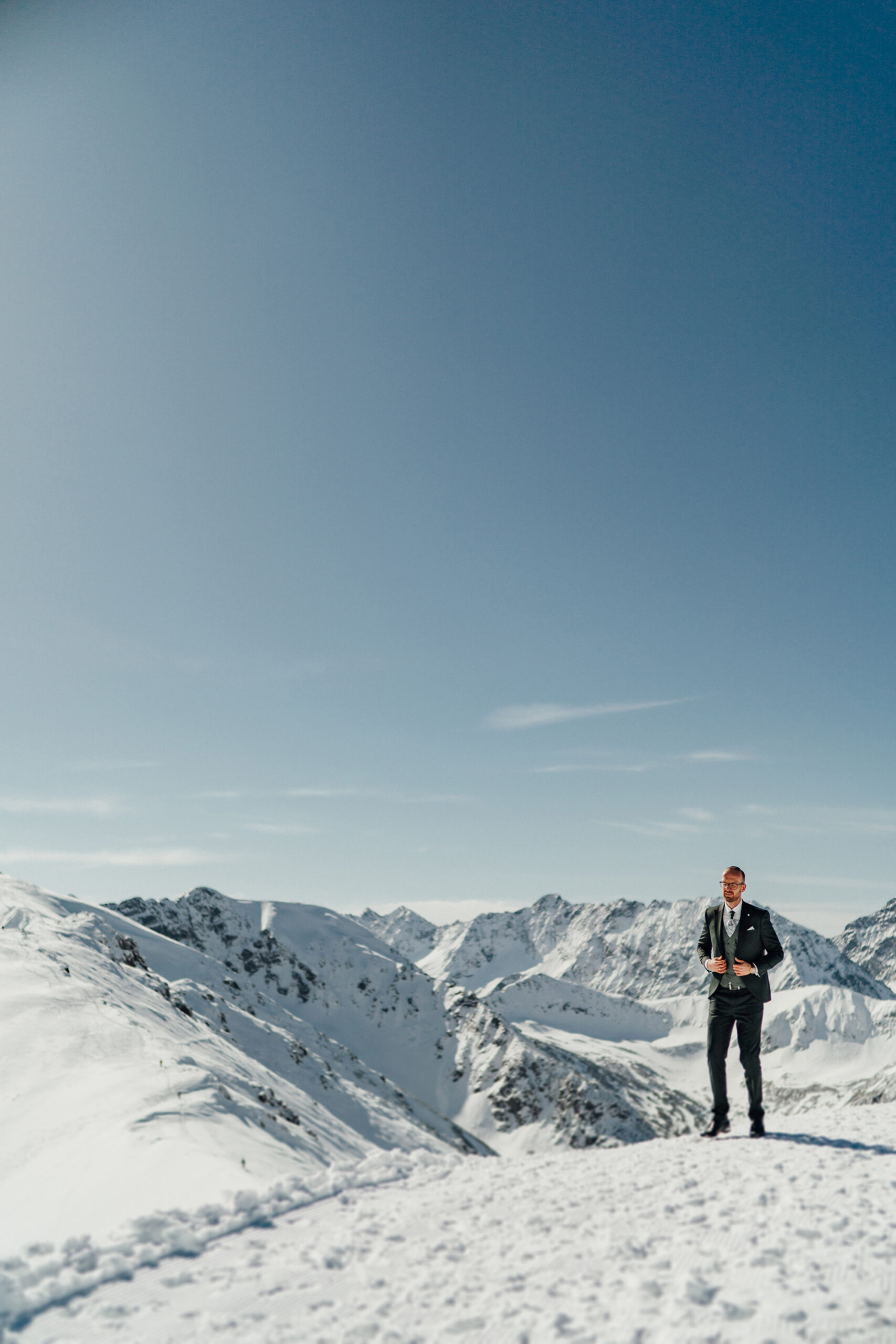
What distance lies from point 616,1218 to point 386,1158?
3.36 meters

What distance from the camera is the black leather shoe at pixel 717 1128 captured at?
11.2 metres

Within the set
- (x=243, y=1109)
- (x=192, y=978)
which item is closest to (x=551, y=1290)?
(x=243, y=1109)

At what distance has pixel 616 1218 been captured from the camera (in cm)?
655

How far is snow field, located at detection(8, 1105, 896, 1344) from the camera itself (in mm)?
4438

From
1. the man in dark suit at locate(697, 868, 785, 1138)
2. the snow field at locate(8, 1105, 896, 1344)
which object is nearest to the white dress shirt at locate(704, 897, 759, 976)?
the man in dark suit at locate(697, 868, 785, 1138)

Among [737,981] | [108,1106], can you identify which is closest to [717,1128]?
[737,981]

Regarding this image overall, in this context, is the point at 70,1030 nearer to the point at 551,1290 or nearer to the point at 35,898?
the point at 551,1290

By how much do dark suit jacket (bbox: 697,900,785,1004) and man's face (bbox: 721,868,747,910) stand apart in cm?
16

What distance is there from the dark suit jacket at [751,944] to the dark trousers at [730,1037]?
0.61 feet

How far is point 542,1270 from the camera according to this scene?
5.35 meters

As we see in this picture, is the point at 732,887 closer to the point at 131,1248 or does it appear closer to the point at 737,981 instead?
the point at 737,981

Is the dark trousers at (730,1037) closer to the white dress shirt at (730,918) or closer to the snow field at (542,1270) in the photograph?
the white dress shirt at (730,918)

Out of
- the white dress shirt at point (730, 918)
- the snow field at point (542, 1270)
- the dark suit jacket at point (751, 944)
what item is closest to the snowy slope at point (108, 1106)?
the snow field at point (542, 1270)

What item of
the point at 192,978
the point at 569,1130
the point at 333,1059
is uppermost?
the point at 192,978
